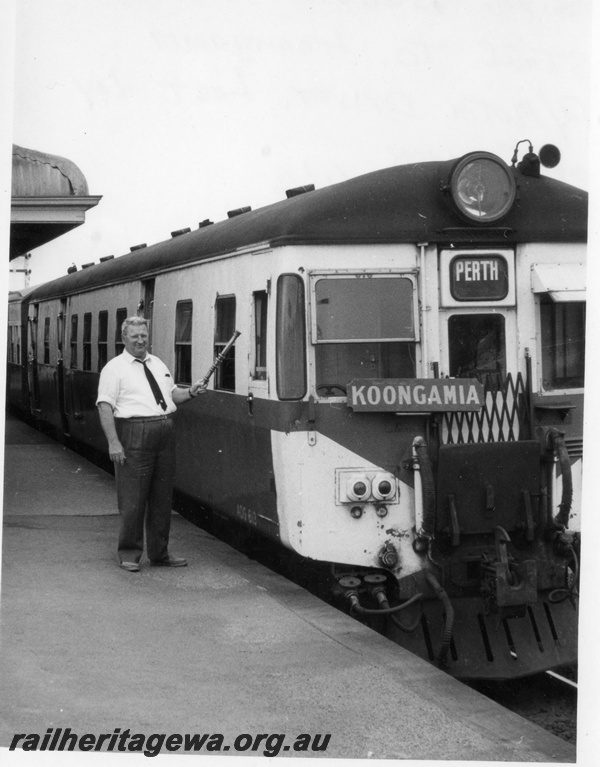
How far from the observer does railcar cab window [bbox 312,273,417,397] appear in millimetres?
6668

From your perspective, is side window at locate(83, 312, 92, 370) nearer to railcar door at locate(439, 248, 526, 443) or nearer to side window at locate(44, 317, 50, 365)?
side window at locate(44, 317, 50, 365)

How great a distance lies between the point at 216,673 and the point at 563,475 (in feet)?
8.01

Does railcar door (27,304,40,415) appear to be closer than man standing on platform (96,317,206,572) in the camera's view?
No

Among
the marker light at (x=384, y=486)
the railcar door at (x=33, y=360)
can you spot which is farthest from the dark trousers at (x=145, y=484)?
the railcar door at (x=33, y=360)

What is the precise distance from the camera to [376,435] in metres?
6.66

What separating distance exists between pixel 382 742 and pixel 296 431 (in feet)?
7.60

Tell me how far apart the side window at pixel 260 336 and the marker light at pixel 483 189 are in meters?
1.43

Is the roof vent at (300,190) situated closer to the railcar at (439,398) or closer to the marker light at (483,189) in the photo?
the railcar at (439,398)

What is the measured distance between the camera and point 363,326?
21.9ft

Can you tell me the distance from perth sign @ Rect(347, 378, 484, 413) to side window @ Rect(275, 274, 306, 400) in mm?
362

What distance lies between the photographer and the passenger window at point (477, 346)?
22.1 feet

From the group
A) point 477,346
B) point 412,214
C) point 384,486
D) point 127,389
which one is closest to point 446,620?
point 384,486

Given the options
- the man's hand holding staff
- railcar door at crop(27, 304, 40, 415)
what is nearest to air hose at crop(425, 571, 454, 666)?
the man's hand holding staff

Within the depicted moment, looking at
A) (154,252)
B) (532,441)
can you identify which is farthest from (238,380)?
(154,252)
